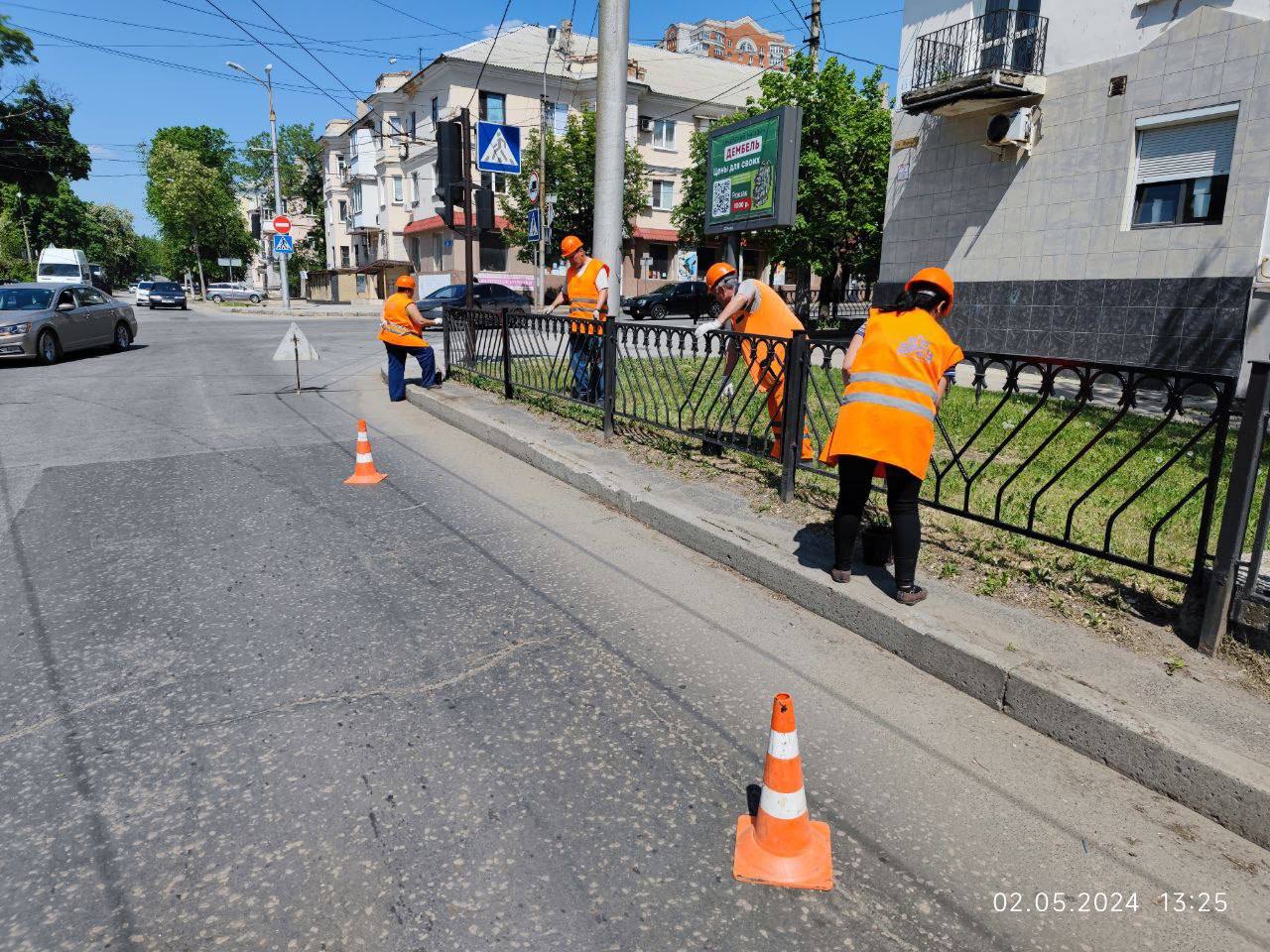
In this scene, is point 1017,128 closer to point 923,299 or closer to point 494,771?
point 923,299

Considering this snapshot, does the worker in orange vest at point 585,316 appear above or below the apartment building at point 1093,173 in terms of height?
below

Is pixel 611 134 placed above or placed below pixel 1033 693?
above

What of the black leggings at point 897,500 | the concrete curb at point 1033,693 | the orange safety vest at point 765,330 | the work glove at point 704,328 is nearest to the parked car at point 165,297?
the work glove at point 704,328

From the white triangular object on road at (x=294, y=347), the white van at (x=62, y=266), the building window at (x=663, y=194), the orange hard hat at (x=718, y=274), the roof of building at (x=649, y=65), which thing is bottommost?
the white triangular object on road at (x=294, y=347)

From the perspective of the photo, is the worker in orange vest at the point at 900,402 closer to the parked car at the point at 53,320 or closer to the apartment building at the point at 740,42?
the parked car at the point at 53,320

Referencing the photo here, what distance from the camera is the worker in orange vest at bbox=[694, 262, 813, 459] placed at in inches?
231

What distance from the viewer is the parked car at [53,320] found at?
46.2 feet

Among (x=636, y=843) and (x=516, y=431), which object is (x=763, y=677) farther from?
(x=516, y=431)

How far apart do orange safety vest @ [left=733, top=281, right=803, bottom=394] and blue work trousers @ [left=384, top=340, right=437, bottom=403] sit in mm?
5572

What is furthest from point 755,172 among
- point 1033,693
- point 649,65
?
point 649,65

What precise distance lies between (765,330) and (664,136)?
4130cm

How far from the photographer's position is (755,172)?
8.16 metres

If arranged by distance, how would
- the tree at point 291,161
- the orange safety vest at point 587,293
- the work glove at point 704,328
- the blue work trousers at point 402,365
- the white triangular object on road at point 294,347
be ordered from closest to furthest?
the work glove at point 704,328, the orange safety vest at point 587,293, the blue work trousers at point 402,365, the white triangular object on road at point 294,347, the tree at point 291,161

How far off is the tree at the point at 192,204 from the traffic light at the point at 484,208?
184 ft
